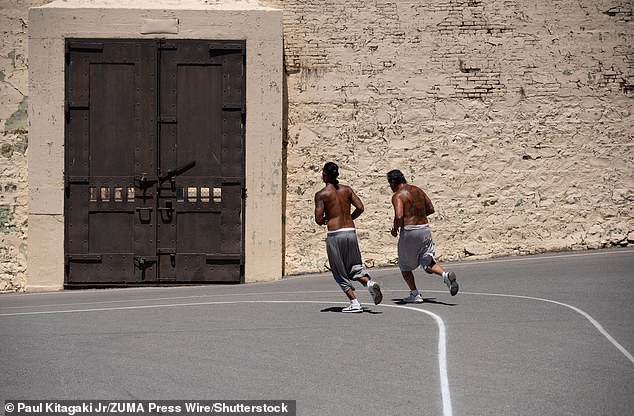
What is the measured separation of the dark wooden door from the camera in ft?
64.5

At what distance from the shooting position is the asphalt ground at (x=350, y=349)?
26.8 ft

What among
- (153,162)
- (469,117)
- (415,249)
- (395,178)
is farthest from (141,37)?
(415,249)

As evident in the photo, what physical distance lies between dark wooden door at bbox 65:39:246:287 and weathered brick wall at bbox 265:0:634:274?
1240 mm

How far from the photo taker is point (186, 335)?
11508 mm

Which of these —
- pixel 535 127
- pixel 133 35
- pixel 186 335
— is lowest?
pixel 186 335

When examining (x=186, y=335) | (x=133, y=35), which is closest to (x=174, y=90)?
(x=133, y=35)

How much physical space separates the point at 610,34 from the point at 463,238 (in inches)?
185

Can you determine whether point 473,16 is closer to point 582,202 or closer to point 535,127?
point 535,127

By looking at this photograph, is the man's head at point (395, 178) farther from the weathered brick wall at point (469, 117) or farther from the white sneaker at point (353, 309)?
the weathered brick wall at point (469, 117)

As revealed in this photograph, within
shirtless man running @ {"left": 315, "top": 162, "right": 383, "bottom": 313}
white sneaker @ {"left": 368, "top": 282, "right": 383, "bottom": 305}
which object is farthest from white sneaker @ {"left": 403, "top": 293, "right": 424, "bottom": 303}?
white sneaker @ {"left": 368, "top": 282, "right": 383, "bottom": 305}

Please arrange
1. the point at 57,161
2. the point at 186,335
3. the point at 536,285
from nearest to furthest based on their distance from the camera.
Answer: the point at 186,335
the point at 536,285
the point at 57,161

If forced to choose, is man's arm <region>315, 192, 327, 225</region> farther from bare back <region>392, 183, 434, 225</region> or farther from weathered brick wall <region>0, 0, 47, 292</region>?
weathered brick wall <region>0, 0, 47, 292</region>

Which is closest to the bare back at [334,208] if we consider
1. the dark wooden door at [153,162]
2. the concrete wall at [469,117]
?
the dark wooden door at [153,162]

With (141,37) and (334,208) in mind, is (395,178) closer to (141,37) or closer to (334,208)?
(334,208)
